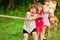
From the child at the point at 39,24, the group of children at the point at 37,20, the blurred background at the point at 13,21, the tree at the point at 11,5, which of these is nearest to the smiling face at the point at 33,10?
the group of children at the point at 37,20

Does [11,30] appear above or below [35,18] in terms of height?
below

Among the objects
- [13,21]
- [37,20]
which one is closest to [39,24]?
[37,20]

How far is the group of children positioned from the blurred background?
27 cm

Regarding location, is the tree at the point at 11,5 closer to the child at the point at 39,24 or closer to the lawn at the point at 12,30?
the lawn at the point at 12,30

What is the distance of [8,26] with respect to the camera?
5137 mm

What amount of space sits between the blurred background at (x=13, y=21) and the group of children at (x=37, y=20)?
273mm

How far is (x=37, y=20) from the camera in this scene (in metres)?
4.43

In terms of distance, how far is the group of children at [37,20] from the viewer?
4.07 metres

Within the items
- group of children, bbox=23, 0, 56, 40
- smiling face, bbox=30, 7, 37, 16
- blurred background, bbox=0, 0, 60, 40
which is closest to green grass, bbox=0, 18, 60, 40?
blurred background, bbox=0, 0, 60, 40

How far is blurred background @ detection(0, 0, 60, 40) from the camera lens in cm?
470

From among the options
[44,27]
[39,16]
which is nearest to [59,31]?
[44,27]

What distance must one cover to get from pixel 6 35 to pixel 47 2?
97 cm

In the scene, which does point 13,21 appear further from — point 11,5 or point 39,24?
point 39,24

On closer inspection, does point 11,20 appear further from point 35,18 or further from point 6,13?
point 35,18
